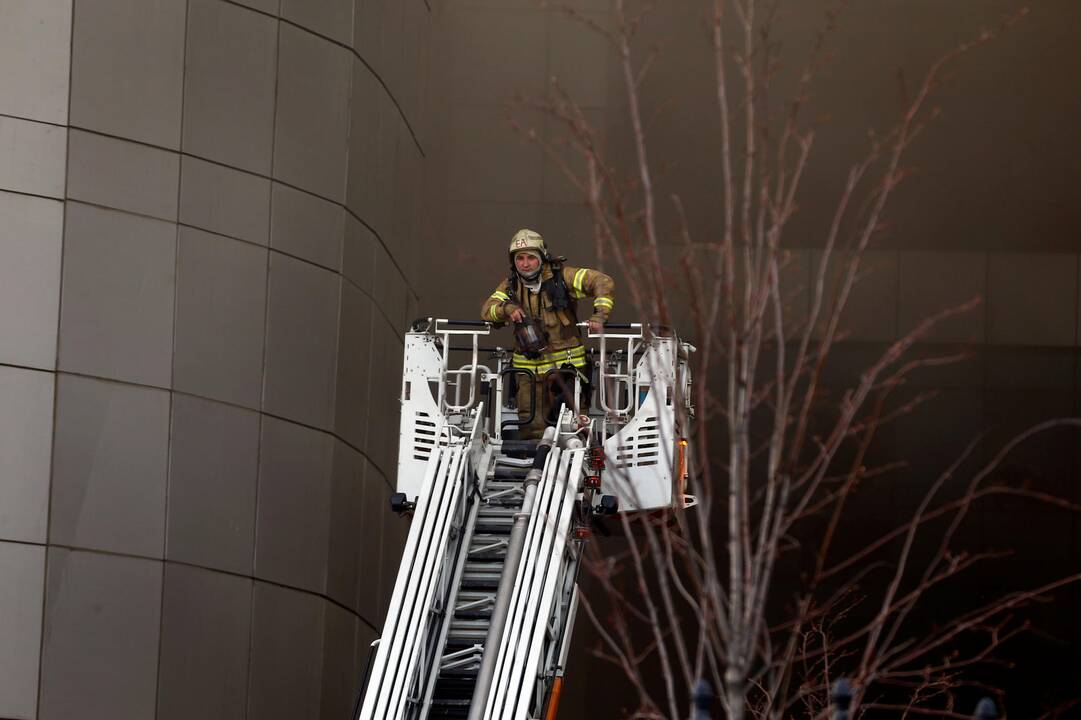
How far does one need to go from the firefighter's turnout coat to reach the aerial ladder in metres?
0.18

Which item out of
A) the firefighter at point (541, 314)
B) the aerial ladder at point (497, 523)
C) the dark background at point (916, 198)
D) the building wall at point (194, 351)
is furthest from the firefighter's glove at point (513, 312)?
the dark background at point (916, 198)

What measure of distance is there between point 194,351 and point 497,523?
502cm

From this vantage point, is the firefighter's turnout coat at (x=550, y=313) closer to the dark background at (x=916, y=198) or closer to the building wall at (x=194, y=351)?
the building wall at (x=194, y=351)

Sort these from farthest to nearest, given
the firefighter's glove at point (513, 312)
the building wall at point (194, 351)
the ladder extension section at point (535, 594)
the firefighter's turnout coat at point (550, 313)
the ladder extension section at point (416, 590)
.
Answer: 1. the building wall at point (194, 351)
2. the firefighter's turnout coat at point (550, 313)
3. the firefighter's glove at point (513, 312)
4. the ladder extension section at point (416, 590)
5. the ladder extension section at point (535, 594)

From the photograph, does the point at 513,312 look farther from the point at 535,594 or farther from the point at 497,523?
the point at 535,594

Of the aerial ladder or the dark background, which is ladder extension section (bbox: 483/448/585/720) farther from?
the dark background

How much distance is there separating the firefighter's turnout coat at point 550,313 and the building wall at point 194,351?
3825mm

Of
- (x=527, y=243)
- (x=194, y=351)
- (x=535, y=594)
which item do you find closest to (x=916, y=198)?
(x=527, y=243)

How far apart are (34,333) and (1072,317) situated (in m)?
13.8

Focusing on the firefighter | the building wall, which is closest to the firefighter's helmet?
the firefighter

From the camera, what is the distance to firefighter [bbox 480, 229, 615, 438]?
13617mm

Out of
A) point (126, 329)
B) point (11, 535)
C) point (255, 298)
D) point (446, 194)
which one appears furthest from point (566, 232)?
point (11, 535)

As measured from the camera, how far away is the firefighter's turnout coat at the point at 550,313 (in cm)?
1373

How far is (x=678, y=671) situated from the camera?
72.3 ft
